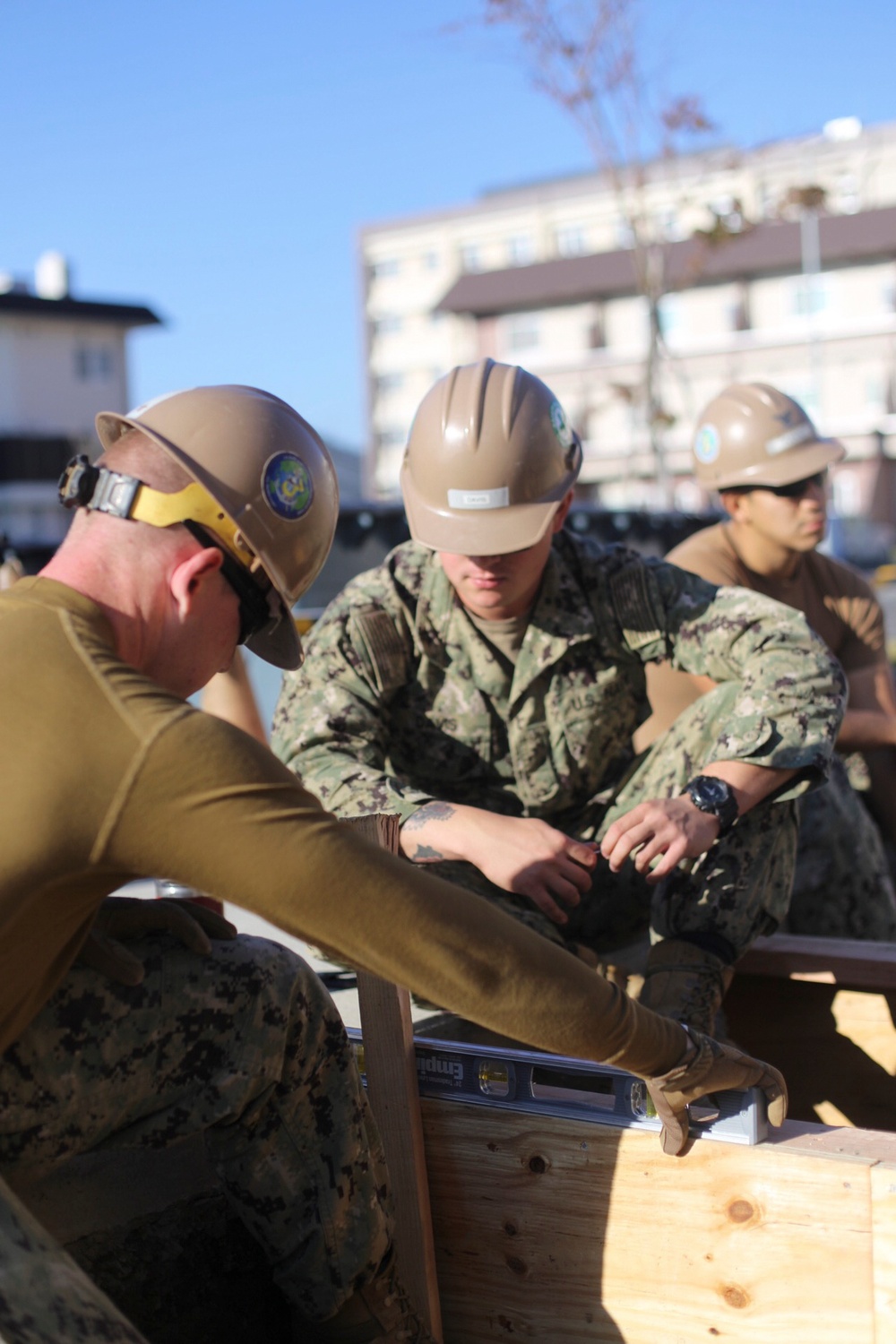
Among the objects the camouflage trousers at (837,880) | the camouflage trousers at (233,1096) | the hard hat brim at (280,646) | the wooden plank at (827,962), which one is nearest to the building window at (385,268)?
the camouflage trousers at (837,880)

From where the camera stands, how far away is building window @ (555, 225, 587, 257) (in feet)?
166

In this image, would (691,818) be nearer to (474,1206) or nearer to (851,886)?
(474,1206)

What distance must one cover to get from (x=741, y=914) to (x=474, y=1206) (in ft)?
2.78

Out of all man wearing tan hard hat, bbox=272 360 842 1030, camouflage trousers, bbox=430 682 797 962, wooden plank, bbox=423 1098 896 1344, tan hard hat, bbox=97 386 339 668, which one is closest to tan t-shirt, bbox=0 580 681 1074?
tan hard hat, bbox=97 386 339 668

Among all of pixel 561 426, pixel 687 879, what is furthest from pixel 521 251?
pixel 687 879

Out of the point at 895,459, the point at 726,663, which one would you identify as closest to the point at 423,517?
the point at 726,663

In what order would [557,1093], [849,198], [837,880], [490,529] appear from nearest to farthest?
[557,1093] < [490,529] < [837,880] < [849,198]

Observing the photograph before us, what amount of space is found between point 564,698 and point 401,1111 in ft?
3.97

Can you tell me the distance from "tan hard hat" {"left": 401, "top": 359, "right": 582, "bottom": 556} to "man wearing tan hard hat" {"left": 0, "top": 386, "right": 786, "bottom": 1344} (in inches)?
36.2

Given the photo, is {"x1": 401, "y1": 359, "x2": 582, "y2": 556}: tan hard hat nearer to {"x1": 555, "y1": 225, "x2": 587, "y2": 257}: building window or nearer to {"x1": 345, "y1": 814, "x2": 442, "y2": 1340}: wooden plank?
{"x1": 345, "y1": 814, "x2": 442, "y2": 1340}: wooden plank

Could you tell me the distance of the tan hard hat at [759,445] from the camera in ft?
14.6

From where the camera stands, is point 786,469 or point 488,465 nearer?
point 488,465

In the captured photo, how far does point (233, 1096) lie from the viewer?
1.89 m

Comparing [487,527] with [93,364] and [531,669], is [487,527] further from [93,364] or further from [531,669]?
[93,364]
